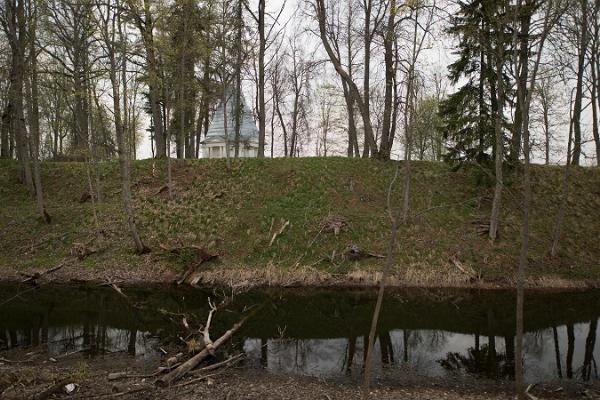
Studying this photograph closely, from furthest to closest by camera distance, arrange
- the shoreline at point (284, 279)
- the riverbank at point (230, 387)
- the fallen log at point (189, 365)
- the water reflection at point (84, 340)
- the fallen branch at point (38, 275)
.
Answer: the shoreline at point (284, 279), the fallen branch at point (38, 275), the water reflection at point (84, 340), the fallen log at point (189, 365), the riverbank at point (230, 387)

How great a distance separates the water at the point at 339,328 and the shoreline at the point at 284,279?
1.44 feet

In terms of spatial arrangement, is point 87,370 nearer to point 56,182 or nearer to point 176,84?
point 176,84

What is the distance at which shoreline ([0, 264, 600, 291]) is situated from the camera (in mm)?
14648

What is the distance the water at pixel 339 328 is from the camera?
893 centimetres

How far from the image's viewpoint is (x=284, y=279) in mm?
14930

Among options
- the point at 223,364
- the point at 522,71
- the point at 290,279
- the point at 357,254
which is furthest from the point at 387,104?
the point at 223,364

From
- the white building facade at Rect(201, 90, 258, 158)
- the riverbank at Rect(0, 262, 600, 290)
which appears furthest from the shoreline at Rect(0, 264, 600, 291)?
the white building facade at Rect(201, 90, 258, 158)

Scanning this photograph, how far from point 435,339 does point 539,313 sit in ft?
14.3

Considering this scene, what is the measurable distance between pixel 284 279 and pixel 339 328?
4191mm

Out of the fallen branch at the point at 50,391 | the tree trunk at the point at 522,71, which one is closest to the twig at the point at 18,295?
the fallen branch at the point at 50,391

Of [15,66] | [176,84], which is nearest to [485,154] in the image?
[176,84]

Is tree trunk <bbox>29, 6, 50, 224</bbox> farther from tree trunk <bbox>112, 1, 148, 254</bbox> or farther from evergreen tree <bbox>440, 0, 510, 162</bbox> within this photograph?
evergreen tree <bbox>440, 0, 510, 162</bbox>

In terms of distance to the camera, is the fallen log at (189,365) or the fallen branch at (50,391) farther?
the fallen log at (189,365)

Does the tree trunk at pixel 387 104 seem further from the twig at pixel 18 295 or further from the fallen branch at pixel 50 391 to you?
the twig at pixel 18 295
